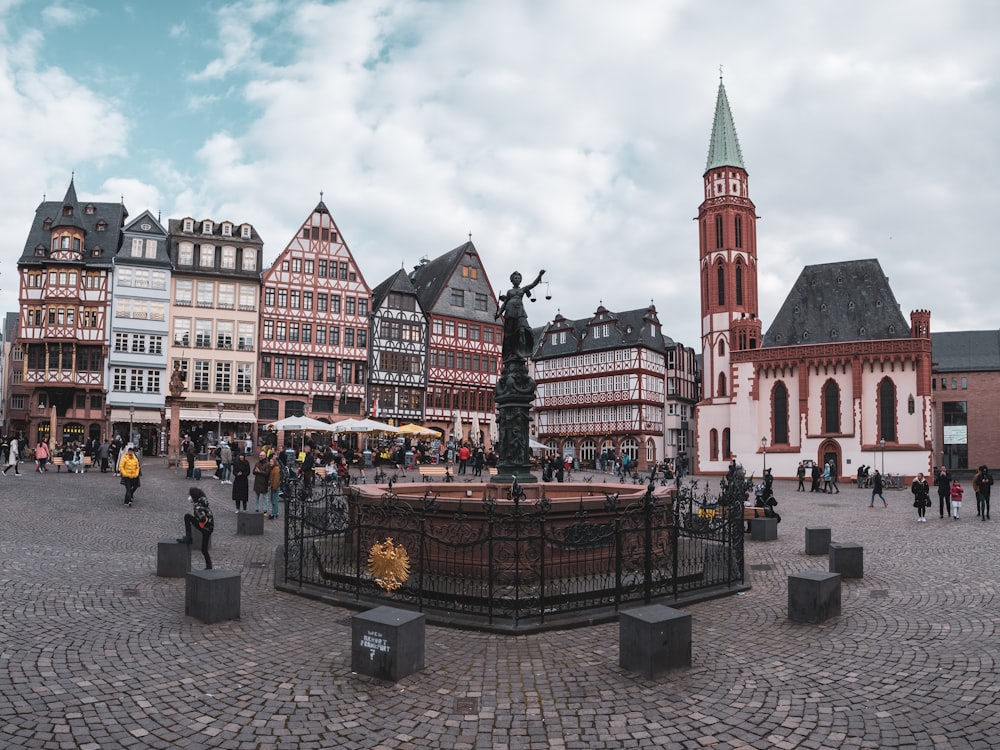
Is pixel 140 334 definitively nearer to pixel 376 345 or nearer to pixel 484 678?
pixel 376 345

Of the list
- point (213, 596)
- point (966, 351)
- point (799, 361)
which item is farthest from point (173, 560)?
point (966, 351)

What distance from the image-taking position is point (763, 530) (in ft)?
57.7

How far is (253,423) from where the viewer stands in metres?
50.9

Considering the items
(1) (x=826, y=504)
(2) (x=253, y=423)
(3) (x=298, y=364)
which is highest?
(3) (x=298, y=364)

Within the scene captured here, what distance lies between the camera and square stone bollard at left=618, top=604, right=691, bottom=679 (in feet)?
23.6

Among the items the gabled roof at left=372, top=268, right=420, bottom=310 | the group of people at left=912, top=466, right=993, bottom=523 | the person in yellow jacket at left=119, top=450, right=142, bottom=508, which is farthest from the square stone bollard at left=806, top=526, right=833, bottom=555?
the gabled roof at left=372, top=268, right=420, bottom=310

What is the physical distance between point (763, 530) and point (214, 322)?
42896 millimetres

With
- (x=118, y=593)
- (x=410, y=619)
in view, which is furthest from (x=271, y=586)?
(x=410, y=619)

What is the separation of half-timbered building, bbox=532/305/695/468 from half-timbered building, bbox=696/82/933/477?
6.73 metres

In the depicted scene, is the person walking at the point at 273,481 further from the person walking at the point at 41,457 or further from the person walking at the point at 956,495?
the person walking at the point at 956,495

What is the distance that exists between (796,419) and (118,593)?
50.6 meters

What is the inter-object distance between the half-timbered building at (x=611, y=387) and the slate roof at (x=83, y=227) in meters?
37.0

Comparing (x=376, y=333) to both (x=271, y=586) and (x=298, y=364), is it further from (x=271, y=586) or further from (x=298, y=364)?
(x=271, y=586)

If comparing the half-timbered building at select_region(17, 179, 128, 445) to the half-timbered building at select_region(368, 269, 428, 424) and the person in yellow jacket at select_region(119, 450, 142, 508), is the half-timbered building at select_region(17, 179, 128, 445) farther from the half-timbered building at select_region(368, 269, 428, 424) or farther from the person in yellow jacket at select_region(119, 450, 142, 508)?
the person in yellow jacket at select_region(119, 450, 142, 508)
